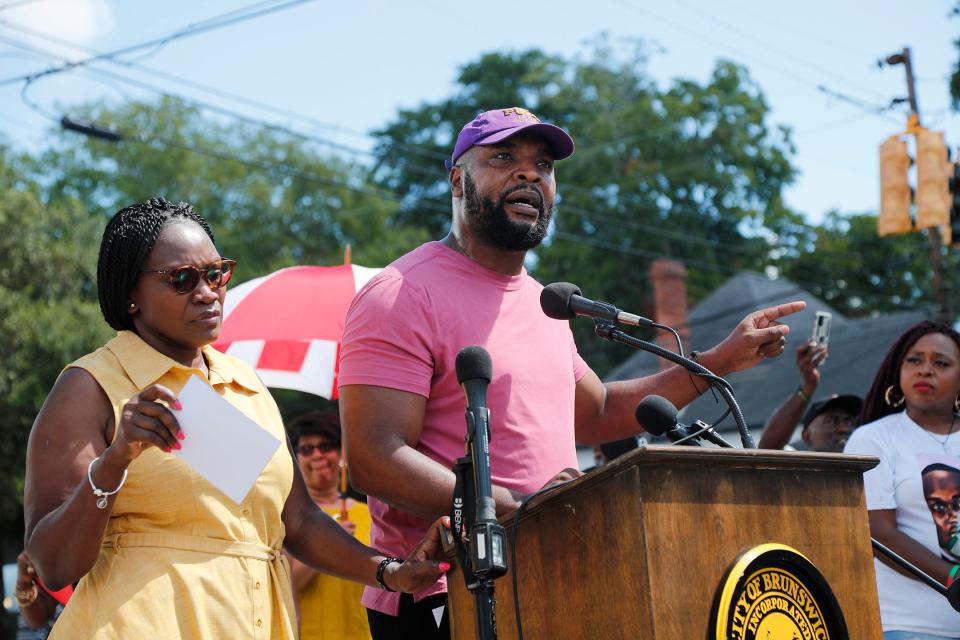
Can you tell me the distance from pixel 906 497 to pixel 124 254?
336 cm

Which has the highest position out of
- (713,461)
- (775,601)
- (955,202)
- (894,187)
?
(894,187)

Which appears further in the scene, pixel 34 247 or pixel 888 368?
pixel 34 247

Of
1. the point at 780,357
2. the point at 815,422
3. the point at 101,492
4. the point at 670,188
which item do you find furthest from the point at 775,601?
the point at 670,188

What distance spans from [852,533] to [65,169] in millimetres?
45855

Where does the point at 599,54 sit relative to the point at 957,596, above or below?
above

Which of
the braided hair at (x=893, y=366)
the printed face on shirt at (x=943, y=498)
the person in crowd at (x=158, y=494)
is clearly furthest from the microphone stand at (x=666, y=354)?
the braided hair at (x=893, y=366)

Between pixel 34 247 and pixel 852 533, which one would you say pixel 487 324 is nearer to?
pixel 852 533

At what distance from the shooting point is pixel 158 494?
2883 millimetres

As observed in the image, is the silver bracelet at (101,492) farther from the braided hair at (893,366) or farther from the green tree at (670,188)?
the green tree at (670,188)

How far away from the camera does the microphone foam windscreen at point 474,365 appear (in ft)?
8.82

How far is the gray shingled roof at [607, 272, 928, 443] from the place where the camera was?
2450 cm

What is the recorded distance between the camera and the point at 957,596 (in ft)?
12.0

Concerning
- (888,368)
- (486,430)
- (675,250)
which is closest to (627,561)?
(486,430)

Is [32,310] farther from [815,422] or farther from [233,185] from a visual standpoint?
[815,422]
